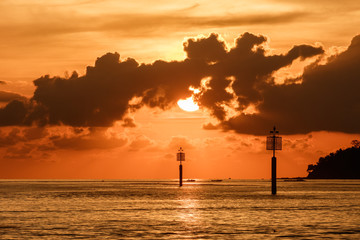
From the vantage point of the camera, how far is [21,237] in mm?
55906

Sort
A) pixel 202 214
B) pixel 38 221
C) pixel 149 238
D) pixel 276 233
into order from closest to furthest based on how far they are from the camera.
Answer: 1. pixel 149 238
2. pixel 276 233
3. pixel 38 221
4. pixel 202 214

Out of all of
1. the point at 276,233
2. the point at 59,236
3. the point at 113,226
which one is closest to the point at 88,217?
the point at 113,226

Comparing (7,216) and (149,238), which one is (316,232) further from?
(7,216)

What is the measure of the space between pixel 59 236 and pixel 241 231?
16.6 meters

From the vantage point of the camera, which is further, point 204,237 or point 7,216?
point 7,216

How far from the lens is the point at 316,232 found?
2373 inches

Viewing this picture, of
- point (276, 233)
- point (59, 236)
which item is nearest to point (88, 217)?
point (59, 236)

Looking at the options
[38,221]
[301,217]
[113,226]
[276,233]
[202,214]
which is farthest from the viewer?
[202,214]

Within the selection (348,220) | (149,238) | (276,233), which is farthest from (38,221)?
(348,220)

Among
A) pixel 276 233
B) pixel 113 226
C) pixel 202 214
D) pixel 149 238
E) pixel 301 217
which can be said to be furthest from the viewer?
pixel 202 214

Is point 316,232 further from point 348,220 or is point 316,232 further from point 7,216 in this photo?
point 7,216

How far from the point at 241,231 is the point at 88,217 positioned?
2421 centimetres

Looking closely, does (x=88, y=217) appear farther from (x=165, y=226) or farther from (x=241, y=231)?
(x=241, y=231)

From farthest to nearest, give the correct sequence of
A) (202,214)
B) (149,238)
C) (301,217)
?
(202,214), (301,217), (149,238)
